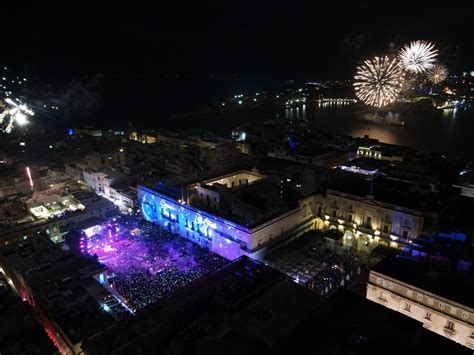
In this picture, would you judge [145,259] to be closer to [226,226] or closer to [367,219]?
[226,226]

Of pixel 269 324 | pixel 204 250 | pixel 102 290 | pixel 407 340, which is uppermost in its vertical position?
pixel 407 340

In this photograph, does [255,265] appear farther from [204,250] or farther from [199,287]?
[204,250]

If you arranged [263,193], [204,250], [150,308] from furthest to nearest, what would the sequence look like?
[263,193]
[204,250]
[150,308]

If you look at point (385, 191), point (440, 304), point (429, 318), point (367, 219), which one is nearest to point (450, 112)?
point (385, 191)

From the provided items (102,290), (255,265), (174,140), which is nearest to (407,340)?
A: (255,265)

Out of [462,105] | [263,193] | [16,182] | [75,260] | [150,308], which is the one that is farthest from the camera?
[462,105]
